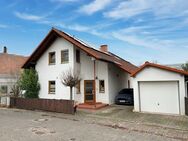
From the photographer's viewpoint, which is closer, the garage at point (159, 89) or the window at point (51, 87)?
the garage at point (159, 89)

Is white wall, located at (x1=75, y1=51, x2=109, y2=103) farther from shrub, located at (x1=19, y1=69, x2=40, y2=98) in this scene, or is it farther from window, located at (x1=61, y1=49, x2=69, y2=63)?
shrub, located at (x1=19, y1=69, x2=40, y2=98)

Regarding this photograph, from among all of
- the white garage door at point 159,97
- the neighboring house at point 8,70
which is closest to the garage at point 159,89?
the white garage door at point 159,97

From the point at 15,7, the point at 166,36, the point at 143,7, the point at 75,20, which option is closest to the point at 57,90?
the point at 75,20

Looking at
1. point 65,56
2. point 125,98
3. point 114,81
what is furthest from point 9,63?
point 125,98

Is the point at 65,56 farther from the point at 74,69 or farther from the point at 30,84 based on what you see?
the point at 30,84

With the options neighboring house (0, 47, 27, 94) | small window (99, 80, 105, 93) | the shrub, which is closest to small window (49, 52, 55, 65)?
the shrub

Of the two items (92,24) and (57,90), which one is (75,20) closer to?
(92,24)

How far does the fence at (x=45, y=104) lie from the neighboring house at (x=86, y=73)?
10.9 ft

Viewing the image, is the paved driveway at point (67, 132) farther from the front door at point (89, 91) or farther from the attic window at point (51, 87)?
the attic window at point (51, 87)

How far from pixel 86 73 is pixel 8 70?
17077 mm

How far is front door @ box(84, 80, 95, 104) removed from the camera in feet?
65.4

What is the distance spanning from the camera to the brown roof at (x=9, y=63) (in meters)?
31.8

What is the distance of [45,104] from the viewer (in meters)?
16.9

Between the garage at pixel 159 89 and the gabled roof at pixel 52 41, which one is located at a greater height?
the gabled roof at pixel 52 41
